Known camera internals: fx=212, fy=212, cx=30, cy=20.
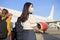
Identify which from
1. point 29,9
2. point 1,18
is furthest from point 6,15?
point 29,9

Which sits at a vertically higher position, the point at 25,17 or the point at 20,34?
the point at 25,17

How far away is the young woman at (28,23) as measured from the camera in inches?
167

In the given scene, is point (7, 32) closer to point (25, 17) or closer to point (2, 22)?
point (2, 22)

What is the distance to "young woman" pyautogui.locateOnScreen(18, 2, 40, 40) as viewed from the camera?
424cm

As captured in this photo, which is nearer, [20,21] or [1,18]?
[20,21]

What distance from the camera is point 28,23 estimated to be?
173 inches

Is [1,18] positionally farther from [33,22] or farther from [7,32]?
[33,22]

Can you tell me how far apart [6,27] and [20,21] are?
51cm

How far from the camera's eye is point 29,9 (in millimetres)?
4418

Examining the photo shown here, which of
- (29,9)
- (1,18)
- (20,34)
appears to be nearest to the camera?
(20,34)

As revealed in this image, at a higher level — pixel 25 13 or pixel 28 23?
pixel 25 13

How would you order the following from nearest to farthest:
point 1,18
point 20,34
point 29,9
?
1. point 20,34
2. point 29,9
3. point 1,18

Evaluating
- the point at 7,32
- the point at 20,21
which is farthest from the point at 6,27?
the point at 20,21

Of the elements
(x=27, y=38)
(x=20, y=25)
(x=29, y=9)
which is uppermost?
(x=29, y=9)
